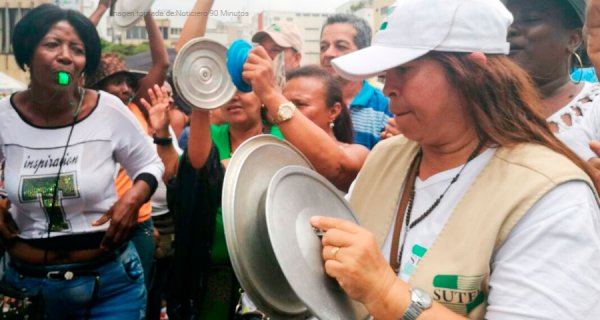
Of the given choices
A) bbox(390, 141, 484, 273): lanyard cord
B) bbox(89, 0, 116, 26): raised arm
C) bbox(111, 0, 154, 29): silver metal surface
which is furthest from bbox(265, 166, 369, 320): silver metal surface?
bbox(89, 0, 116, 26): raised arm

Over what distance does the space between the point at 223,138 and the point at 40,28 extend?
1.11 m

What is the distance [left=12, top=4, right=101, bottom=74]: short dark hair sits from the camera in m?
3.02

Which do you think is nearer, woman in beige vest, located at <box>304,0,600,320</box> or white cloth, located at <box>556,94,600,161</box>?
woman in beige vest, located at <box>304,0,600,320</box>

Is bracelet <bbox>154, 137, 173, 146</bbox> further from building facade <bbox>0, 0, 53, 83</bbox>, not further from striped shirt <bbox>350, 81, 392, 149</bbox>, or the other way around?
building facade <bbox>0, 0, 53, 83</bbox>

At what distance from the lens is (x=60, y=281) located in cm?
289

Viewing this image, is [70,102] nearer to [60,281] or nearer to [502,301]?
[60,281]

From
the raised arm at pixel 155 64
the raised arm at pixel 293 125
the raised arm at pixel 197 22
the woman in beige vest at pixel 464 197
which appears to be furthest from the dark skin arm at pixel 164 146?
the woman in beige vest at pixel 464 197

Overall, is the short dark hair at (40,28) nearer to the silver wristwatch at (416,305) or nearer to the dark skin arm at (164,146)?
the dark skin arm at (164,146)

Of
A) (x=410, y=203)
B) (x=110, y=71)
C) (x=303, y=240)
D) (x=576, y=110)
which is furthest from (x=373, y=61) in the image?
(x=110, y=71)

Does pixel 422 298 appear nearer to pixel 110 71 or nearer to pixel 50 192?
pixel 50 192

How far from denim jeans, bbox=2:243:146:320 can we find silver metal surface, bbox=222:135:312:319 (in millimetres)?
1578

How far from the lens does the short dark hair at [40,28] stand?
3023 mm

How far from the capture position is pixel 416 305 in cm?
142

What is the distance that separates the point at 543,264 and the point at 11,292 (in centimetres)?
234
